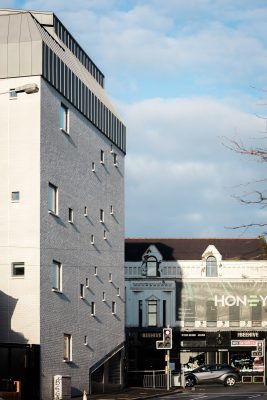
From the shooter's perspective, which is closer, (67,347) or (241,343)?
(67,347)

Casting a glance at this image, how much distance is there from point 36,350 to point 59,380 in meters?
2.50

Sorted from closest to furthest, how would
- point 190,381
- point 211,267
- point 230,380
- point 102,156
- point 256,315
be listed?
1. point 102,156
2. point 190,381
3. point 230,380
4. point 256,315
5. point 211,267

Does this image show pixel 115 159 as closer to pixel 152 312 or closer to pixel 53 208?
pixel 53 208

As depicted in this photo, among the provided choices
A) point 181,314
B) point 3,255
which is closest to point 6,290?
point 3,255

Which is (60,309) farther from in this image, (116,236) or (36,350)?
(116,236)

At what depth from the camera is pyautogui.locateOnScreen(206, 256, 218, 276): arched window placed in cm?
7369

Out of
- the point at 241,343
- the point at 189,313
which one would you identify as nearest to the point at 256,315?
the point at 241,343

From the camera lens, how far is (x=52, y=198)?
44406 millimetres

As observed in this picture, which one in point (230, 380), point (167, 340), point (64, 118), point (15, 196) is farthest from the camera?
point (230, 380)

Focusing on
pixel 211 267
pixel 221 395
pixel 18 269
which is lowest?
pixel 221 395

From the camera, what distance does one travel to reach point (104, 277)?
5281 centimetres

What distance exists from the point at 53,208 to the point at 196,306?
30852mm

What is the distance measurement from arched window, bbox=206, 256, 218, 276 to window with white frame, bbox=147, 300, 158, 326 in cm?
517

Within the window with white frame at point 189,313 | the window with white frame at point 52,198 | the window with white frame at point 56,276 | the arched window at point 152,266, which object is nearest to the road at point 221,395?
the window with white frame at point 56,276
